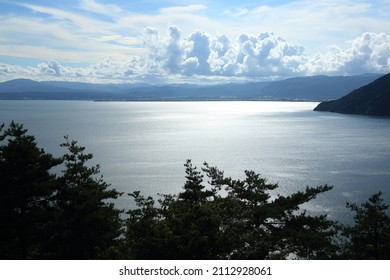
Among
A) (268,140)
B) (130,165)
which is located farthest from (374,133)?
(130,165)

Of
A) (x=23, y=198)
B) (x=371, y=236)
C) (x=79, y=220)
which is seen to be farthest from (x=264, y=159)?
(x=23, y=198)

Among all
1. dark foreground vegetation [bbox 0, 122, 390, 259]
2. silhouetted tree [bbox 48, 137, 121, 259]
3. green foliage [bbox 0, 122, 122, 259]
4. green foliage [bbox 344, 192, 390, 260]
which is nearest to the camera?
dark foreground vegetation [bbox 0, 122, 390, 259]

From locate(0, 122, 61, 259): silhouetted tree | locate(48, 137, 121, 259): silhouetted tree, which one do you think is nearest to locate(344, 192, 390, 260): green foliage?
locate(48, 137, 121, 259): silhouetted tree

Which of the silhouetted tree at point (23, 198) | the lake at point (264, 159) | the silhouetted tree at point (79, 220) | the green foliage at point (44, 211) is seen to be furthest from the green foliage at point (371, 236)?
the lake at point (264, 159)

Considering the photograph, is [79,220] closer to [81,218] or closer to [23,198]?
[81,218]

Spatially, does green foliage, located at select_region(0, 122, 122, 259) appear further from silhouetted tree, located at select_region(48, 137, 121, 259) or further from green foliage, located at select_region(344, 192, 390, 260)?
green foliage, located at select_region(344, 192, 390, 260)

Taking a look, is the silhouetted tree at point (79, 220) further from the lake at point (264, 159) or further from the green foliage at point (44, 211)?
the lake at point (264, 159)

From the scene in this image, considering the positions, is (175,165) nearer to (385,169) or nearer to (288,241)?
(385,169)

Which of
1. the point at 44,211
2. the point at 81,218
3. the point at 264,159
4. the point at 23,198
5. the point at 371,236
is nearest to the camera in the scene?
the point at 81,218
